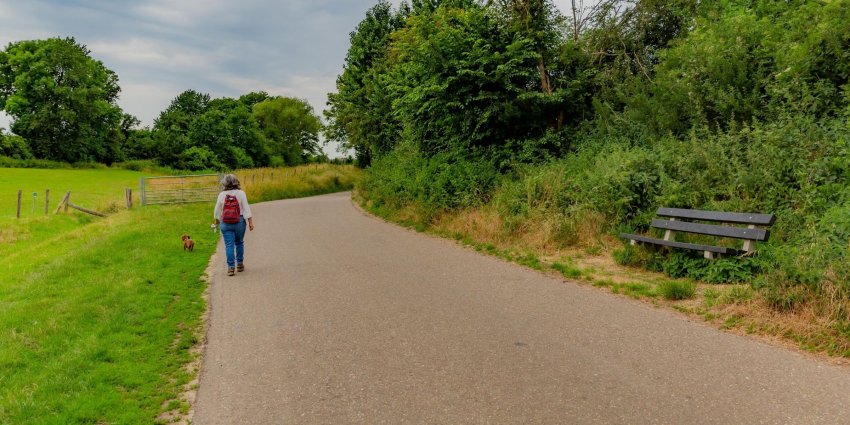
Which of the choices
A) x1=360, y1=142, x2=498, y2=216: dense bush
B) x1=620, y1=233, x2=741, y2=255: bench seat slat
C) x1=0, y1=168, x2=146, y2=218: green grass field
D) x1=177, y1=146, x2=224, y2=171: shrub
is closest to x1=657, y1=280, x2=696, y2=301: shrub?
x1=620, y1=233, x2=741, y2=255: bench seat slat

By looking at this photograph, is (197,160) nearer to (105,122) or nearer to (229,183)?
(105,122)

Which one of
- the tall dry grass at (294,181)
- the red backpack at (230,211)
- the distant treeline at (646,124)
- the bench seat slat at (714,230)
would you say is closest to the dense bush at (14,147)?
the tall dry grass at (294,181)

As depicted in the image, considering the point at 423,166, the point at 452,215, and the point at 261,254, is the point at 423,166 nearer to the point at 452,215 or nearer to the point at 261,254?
the point at 452,215

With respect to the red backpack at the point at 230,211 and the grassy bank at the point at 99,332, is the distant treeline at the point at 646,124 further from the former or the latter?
the grassy bank at the point at 99,332

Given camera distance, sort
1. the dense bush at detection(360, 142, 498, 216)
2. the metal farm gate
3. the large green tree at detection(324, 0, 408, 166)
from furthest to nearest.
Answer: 1. the large green tree at detection(324, 0, 408, 166)
2. the metal farm gate
3. the dense bush at detection(360, 142, 498, 216)

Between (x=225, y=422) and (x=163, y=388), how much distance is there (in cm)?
101

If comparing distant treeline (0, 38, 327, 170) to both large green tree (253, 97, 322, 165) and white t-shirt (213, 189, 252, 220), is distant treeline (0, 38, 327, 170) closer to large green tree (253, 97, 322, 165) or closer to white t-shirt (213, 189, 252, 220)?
large green tree (253, 97, 322, 165)

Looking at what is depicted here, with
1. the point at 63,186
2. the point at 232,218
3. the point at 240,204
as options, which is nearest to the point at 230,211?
the point at 232,218

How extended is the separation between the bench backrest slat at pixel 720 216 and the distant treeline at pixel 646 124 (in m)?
0.33

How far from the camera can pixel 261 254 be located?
37.8 ft

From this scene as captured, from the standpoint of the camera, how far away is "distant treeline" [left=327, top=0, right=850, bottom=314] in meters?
7.09

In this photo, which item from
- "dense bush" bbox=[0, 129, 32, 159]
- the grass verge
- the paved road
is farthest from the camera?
"dense bush" bbox=[0, 129, 32, 159]

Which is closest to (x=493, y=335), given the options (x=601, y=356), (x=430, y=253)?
(x=601, y=356)

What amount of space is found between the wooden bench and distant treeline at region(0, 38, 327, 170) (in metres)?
65.2
